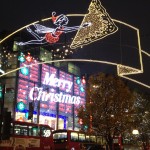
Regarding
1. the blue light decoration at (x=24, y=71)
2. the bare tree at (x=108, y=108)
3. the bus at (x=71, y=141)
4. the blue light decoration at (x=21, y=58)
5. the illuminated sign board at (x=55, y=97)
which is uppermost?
the blue light decoration at (x=21, y=58)

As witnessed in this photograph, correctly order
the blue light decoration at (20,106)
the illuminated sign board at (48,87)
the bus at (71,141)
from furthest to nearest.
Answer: the illuminated sign board at (48,87) < the blue light decoration at (20,106) < the bus at (71,141)

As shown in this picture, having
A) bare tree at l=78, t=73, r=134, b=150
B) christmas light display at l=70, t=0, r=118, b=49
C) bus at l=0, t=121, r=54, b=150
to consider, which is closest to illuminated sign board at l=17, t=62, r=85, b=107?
bare tree at l=78, t=73, r=134, b=150

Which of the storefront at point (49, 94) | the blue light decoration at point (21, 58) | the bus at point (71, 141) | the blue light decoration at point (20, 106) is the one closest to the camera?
the bus at point (71, 141)

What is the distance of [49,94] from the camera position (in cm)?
4034

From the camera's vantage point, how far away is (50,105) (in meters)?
41.1

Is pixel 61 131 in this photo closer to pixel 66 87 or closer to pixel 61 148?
pixel 61 148

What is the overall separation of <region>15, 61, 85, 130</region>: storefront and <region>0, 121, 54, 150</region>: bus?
13.3 m

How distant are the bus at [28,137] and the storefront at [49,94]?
13295mm

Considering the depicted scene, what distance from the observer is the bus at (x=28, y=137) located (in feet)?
60.9

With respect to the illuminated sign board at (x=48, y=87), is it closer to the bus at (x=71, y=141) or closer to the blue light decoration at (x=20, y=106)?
the blue light decoration at (x=20, y=106)

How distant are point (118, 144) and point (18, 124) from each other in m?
19.0

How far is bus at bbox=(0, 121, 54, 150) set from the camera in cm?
1856

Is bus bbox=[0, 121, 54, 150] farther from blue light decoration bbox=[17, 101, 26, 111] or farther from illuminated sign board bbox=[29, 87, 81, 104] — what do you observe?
illuminated sign board bbox=[29, 87, 81, 104]

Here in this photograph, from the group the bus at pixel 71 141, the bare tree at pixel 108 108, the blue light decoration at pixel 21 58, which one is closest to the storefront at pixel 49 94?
the blue light decoration at pixel 21 58
